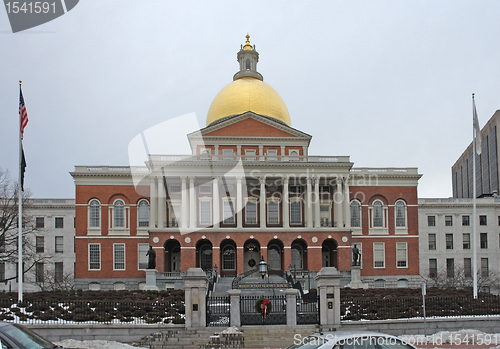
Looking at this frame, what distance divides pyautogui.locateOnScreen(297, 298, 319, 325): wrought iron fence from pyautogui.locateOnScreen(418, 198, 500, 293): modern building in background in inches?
1829

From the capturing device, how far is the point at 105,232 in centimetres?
5834

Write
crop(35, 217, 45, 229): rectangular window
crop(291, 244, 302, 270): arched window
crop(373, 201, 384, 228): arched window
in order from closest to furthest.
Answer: crop(291, 244, 302, 270): arched window
crop(373, 201, 384, 228): arched window
crop(35, 217, 45, 229): rectangular window

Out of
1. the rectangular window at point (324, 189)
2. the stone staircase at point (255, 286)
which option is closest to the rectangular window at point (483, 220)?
the rectangular window at point (324, 189)

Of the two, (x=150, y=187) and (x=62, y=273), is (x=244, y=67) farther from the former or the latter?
(x=62, y=273)

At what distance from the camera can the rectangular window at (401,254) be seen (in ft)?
197

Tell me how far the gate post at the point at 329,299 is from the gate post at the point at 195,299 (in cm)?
524

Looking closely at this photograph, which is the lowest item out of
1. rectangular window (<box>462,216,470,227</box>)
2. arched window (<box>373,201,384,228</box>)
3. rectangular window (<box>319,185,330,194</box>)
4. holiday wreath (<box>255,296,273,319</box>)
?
holiday wreath (<box>255,296,273,319</box>)

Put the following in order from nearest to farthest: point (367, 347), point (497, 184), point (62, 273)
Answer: point (367, 347)
point (62, 273)
point (497, 184)

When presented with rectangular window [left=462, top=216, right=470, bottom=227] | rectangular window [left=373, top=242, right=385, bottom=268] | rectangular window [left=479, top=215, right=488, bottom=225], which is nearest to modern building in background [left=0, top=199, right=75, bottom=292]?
rectangular window [left=373, top=242, right=385, bottom=268]

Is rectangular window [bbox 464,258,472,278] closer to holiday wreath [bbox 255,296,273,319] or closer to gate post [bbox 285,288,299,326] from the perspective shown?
gate post [bbox 285,288,299,326]

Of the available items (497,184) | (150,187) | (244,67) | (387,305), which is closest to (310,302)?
(387,305)

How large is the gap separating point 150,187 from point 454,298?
36448 mm

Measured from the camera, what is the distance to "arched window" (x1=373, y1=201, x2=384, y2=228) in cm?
6053

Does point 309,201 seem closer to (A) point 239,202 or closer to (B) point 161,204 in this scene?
(A) point 239,202
